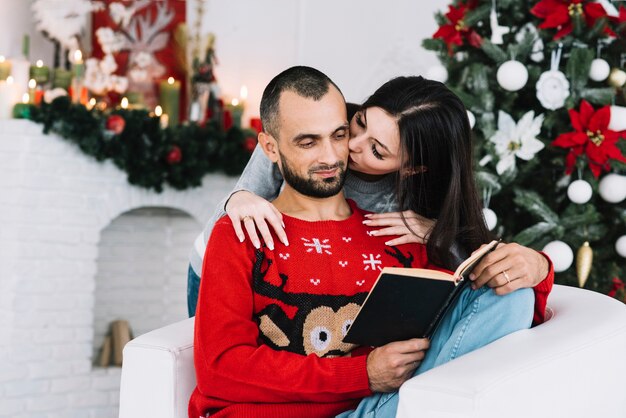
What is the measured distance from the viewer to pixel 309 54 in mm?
4582

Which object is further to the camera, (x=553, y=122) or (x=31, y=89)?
(x=31, y=89)

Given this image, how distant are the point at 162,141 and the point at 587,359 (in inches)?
102

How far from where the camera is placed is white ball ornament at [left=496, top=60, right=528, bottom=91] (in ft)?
8.91

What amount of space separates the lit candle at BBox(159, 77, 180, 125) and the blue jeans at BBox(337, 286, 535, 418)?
9.11ft

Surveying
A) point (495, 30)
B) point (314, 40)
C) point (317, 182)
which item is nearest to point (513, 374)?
point (317, 182)

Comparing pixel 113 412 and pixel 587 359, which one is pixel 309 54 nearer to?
pixel 113 412

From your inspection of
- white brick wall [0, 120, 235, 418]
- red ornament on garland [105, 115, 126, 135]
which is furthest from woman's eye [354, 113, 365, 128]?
white brick wall [0, 120, 235, 418]

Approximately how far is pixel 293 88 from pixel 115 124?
2.16 meters

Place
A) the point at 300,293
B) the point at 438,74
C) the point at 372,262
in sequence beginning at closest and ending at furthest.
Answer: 1. the point at 300,293
2. the point at 372,262
3. the point at 438,74

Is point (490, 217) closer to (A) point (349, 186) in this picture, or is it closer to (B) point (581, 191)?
(B) point (581, 191)

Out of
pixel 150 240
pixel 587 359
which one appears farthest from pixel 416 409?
pixel 150 240

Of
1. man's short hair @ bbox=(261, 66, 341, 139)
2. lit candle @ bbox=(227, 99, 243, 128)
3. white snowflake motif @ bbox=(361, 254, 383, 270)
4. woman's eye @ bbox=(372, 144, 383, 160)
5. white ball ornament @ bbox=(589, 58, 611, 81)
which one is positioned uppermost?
white ball ornament @ bbox=(589, 58, 611, 81)

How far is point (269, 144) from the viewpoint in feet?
5.89

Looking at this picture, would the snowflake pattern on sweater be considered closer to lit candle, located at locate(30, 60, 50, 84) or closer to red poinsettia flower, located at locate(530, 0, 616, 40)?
red poinsettia flower, located at locate(530, 0, 616, 40)
